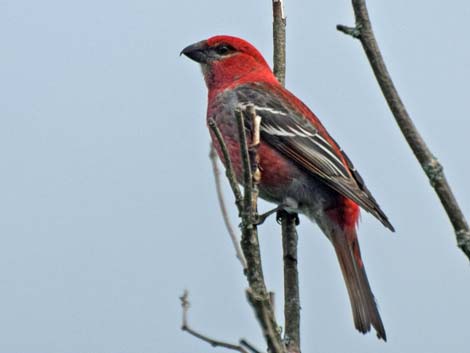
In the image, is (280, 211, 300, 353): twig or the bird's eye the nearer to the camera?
(280, 211, 300, 353): twig

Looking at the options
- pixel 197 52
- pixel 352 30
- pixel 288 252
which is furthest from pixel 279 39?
pixel 352 30

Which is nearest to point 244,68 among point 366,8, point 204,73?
point 204,73

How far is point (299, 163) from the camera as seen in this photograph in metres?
5.82

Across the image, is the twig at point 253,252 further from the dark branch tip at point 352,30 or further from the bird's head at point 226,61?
the bird's head at point 226,61

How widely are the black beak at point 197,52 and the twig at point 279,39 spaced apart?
90 centimetres

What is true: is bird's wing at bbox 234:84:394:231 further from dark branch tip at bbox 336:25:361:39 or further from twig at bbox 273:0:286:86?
dark branch tip at bbox 336:25:361:39

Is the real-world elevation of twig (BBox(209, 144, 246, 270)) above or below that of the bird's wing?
below

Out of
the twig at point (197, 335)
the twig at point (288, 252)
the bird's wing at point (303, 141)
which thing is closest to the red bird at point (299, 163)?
the bird's wing at point (303, 141)

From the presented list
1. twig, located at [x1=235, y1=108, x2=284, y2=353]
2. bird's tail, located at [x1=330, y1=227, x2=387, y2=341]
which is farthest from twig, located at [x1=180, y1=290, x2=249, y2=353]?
bird's tail, located at [x1=330, y1=227, x2=387, y2=341]

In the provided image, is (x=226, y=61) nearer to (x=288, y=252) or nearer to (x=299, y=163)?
(x=299, y=163)

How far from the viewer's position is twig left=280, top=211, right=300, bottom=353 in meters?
3.86

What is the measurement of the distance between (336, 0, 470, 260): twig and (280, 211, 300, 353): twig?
3.84 feet

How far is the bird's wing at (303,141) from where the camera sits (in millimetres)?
5602

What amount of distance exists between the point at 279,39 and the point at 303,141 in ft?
2.57
